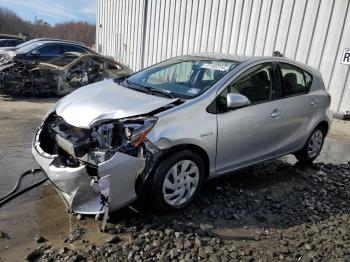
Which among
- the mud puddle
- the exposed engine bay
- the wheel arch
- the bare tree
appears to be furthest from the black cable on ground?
the bare tree

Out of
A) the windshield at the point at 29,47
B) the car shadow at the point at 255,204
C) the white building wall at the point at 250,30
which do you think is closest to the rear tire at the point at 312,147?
the car shadow at the point at 255,204

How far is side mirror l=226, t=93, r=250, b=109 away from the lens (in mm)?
3762

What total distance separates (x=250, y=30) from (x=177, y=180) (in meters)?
8.68

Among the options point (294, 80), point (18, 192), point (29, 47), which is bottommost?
point (18, 192)

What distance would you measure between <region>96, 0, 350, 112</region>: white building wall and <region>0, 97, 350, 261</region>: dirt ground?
5.61m

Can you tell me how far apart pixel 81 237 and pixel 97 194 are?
404 millimetres

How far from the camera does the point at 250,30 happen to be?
11109 millimetres

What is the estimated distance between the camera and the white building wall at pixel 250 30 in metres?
9.45

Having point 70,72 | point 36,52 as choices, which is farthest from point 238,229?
point 36,52

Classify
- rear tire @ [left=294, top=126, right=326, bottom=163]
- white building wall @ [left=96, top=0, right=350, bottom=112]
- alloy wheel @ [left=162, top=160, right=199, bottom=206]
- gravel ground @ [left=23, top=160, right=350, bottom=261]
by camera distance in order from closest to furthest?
gravel ground @ [left=23, top=160, right=350, bottom=261], alloy wheel @ [left=162, top=160, right=199, bottom=206], rear tire @ [left=294, top=126, right=326, bottom=163], white building wall @ [left=96, top=0, right=350, bottom=112]

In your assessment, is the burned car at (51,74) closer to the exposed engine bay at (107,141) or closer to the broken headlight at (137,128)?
the exposed engine bay at (107,141)

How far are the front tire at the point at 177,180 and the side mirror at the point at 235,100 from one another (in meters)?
0.66

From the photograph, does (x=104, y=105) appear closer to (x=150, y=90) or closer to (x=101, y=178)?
(x=150, y=90)

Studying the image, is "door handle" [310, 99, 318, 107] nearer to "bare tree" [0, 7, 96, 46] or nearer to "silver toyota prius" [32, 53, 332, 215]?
"silver toyota prius" [32, 53, 332, 215]
